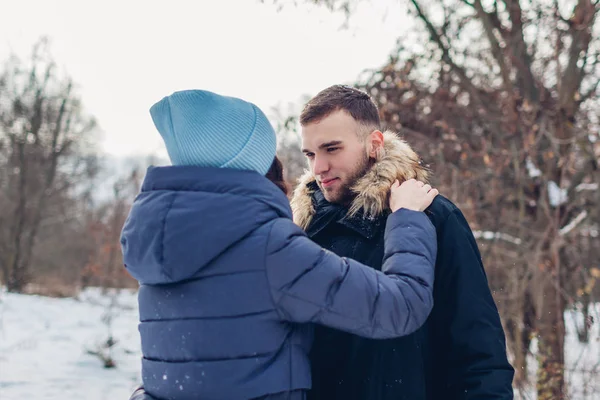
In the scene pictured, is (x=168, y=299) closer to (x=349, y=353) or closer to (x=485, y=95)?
(x=349, y=353)

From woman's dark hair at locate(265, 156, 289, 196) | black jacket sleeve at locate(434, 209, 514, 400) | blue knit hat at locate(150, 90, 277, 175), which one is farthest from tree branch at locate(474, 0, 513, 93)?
blue knit hat at locate(150, 90, 277, 175)

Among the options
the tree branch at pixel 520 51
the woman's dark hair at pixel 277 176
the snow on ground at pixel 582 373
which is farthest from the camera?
the tree branch at pixel 520 51

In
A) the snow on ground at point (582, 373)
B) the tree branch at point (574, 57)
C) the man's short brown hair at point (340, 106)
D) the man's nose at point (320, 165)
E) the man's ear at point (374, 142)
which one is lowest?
the snow on ground at point (582, 373)

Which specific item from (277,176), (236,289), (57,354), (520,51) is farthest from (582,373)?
(57,354)

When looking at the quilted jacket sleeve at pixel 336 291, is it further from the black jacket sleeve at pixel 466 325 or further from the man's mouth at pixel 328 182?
the man's mouth at pixel 328 182

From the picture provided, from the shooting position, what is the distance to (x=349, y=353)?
5.67 feet

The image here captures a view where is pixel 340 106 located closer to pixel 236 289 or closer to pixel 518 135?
pixel 236 289

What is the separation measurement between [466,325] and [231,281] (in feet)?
2.43

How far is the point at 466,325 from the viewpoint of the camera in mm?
1667

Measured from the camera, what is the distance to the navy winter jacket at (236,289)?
1331mm

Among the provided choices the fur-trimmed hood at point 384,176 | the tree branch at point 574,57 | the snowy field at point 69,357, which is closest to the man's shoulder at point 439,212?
the fur-trimmed hood at point 384,176

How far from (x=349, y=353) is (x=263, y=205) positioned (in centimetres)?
60

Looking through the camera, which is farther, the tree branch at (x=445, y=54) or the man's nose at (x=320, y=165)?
the tree branch at (x=445, y=54)

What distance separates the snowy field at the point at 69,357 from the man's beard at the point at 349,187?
261cm
